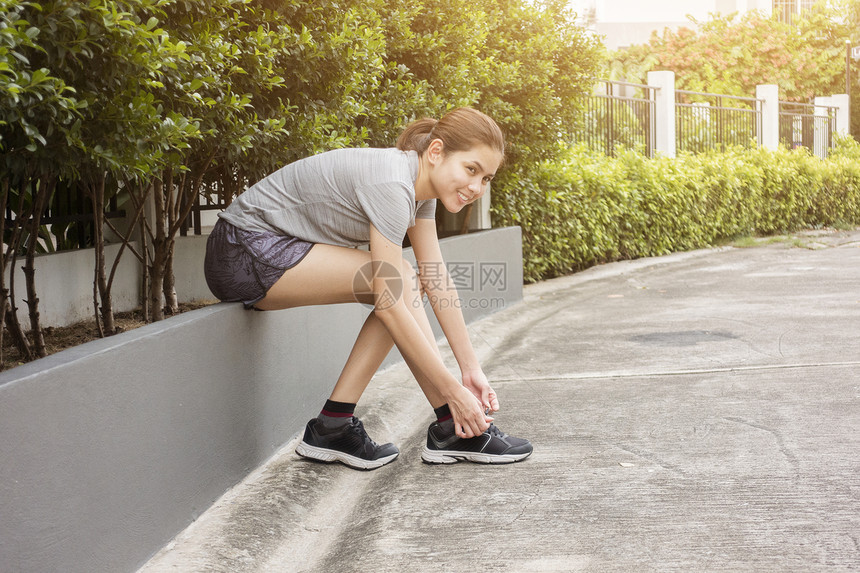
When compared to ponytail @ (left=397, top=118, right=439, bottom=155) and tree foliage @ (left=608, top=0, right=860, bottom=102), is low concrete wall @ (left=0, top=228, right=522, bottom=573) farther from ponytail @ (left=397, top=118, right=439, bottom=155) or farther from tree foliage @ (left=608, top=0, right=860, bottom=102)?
tree foliage @ (left=608, top=0, right=860, bottom=102)

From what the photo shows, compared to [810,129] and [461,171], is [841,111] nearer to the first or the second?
[810,129]

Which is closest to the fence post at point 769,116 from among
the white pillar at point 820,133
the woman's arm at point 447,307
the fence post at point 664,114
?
the white pillar at point 820,133

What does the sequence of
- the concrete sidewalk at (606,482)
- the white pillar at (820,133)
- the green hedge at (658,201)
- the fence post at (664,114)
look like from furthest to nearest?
the white pillar at (820,133) < the fence post at (664,114) < the green hedge at (658,201) < the concrete sidewalk at (606,482)

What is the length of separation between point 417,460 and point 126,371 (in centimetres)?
148

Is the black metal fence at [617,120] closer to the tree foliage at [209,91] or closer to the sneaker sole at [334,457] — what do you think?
the tree foliage at [209,91]

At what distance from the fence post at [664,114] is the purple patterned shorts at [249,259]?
12366mm

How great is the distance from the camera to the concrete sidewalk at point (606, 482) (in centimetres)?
267

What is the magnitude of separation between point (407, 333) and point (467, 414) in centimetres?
39

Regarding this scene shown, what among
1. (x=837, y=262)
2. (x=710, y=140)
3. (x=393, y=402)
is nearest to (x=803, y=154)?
(x=710, y=140)

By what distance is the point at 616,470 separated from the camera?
3379 millimetres

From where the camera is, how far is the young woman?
3.14 m

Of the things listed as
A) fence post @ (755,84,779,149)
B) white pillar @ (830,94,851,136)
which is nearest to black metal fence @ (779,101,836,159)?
white pillar @ (830,94,851,136)

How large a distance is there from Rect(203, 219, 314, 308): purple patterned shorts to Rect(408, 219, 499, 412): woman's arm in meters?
0.53

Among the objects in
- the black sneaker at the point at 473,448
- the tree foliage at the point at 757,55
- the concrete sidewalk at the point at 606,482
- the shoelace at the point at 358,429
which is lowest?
the concrete sidewalk at the point at 606,482
